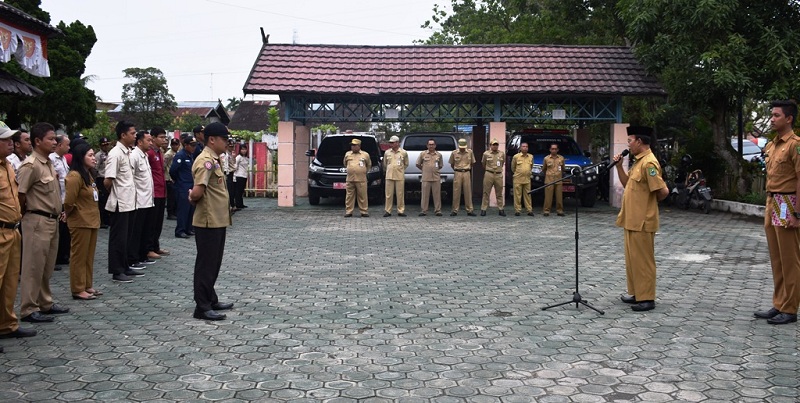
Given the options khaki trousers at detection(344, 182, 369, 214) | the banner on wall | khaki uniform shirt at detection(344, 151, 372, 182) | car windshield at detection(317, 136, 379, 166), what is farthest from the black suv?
the banner on wall

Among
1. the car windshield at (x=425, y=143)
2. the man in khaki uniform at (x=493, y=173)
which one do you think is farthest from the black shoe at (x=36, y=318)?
the car windshield at (x=425, y=143)

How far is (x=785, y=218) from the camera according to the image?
6961mm

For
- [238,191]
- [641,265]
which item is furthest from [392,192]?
[641,265]

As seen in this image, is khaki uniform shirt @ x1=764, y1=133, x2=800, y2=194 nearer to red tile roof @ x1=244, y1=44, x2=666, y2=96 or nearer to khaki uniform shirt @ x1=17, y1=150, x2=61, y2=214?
khaki uniform shirt @ x1=17, y1=150, x2=61, y2=214

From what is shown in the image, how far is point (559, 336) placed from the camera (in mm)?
6453

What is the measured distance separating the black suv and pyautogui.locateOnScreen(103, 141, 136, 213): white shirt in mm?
10610

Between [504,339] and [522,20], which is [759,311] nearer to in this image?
[504,339]

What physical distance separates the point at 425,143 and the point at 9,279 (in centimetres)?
1598

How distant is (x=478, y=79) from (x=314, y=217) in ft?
19.4

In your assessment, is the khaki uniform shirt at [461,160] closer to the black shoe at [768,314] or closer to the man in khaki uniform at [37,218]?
the black shoe at [768,314]

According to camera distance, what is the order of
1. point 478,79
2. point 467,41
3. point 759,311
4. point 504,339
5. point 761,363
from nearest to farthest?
point 761,363
point 504,339
point 759,311
point 478,79
point 467,41

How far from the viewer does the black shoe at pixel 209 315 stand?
23.1 ft

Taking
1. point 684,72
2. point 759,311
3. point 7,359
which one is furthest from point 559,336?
point 684,72

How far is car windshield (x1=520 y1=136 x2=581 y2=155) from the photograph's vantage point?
2014 centimetres
